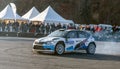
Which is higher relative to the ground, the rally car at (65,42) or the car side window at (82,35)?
the car side window at (82,35)

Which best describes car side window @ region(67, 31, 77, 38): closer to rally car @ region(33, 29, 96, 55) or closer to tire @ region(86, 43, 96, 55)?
rally car @ region(33, 29, 96, 55)

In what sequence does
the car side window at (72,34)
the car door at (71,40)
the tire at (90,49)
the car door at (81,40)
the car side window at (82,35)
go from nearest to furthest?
the car door at (71,40), the car side window at (72,34), the car door at (81,40), the car side window at (82,35), the tire at (90,49)

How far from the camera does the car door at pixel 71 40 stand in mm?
20953

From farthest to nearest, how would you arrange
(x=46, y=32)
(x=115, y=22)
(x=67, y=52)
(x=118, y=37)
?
(x=115, y=22), (x=46, y=32), (x=118, y=37), (x=67, y=52)

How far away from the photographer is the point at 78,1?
89312 millimetres

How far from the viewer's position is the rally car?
2031 centimetres

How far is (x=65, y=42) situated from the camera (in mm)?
20812

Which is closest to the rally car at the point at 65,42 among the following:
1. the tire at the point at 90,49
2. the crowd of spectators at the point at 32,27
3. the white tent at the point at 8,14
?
the tire at the point at 90,49

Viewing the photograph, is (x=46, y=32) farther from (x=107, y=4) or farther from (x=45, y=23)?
(x=107, y=4)

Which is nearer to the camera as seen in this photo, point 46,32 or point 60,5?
point 46,32

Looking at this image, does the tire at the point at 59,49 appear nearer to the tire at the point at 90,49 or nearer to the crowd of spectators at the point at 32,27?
the tire at the point at 90,49

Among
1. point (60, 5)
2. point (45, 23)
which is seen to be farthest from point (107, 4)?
point (45, 23)

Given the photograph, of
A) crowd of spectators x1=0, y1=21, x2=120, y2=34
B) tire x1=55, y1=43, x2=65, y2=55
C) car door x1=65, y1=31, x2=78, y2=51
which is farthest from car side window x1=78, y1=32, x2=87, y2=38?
crowd of spectators x1=0, y1=21, x2=120, y2=34

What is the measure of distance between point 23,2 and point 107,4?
19.6 m
